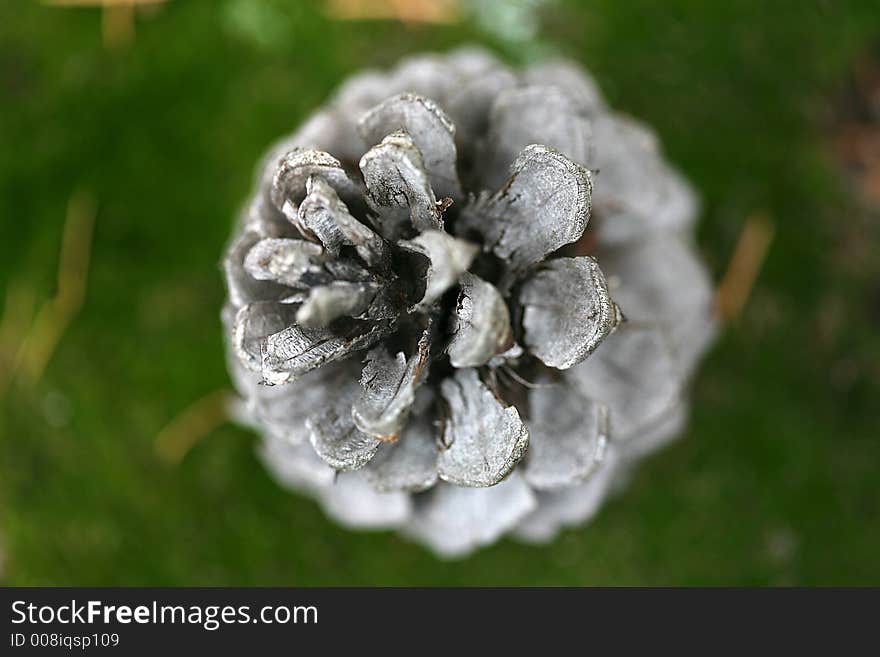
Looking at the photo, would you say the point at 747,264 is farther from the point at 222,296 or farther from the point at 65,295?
the point at 65,295

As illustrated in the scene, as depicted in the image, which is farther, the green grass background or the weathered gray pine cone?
the green grass background

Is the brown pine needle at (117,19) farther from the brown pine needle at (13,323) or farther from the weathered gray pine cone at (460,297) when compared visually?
the weathered gray pine cone at (460,297)

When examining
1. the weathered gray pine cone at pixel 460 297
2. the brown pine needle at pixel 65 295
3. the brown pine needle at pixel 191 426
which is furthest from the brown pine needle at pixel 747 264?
the brown pine needle at pixel 65 295

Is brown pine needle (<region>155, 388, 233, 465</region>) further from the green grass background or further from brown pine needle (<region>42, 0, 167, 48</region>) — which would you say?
brown pine needle (<region>42, 0, 167, 48</region>)

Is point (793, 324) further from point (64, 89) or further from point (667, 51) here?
point (64, 89)

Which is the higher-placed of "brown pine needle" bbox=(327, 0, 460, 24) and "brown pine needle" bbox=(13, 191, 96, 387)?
"brown pine needle" bbox=(327, 0, 460, 24)

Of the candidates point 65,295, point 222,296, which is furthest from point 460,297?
point 65,295

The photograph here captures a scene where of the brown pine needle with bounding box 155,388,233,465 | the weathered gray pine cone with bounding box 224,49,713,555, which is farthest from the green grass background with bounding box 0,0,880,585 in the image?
the weathered gray pine cone with bounding box 224,49,713,555
